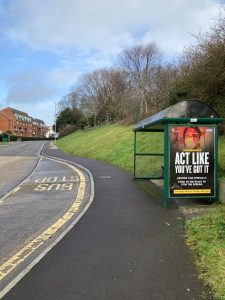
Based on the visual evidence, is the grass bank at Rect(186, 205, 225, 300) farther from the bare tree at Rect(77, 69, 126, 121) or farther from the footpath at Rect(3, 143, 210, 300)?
the bare tree at Rect(77, 69, 126, 121)

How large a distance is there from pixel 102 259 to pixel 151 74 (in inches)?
1974

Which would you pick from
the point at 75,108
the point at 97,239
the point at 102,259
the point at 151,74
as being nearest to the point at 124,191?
the point at 97,239

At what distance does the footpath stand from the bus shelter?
0.83 meters

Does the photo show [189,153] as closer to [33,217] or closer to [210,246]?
[33,217]

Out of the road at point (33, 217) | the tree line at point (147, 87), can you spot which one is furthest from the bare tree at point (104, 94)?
the road at point (33, 217)

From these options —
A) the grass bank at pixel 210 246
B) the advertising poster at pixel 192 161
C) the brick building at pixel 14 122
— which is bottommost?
the grass bank at pixel 210 246

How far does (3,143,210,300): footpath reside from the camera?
512 centimetres

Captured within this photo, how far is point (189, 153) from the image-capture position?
10.7 m

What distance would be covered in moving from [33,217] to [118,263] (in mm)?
4045

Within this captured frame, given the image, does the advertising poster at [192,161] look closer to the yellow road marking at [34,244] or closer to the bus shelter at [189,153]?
the bus shelter at [189,153]

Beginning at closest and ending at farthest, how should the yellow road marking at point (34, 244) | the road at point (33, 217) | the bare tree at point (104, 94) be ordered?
the yellow road marking at point (34, 244) → the road at point (33, 217) → the bare tree at point (104, 94)

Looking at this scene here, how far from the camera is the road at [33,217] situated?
640 cm

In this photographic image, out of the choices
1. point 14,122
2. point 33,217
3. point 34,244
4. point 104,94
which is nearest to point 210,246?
point 34,244

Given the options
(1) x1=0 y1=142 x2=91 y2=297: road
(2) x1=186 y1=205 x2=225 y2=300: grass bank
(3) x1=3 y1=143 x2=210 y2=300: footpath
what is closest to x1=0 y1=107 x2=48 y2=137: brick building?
(1) x1=0 y1=142 x2=91 y2=297: road
